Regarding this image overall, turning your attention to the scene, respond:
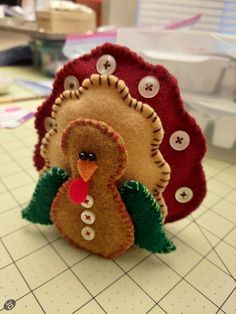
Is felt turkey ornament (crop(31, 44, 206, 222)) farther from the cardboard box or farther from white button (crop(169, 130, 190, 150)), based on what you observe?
the cardboard box

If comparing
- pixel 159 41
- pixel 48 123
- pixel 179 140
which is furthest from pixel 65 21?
pixel 179 140

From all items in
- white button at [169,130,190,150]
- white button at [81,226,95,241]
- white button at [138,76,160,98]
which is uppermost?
white button at [138,76,160,98]

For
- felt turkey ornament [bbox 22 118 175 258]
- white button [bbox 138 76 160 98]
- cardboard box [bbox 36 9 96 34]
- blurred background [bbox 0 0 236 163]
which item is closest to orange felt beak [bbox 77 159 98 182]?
felt turkey ornament [bbox 22 118 175 258]

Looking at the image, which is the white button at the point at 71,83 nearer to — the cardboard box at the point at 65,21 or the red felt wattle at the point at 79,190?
the red felt wattle at the point at 79,190

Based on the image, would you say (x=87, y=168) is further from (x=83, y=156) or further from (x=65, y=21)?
(x=65, y=21)

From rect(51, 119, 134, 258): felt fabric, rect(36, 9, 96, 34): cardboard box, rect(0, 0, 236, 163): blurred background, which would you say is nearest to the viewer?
rect(51, 119, 134, 258): felt fabric

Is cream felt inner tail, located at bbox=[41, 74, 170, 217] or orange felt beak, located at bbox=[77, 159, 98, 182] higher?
cream felt inner tail, located at bbox=[41, 74, 170, 217]

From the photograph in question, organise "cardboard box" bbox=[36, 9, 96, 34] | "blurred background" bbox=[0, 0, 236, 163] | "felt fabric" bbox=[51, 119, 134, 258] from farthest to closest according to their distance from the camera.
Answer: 1. "cardboard box" bbox=[36, 9, 96, 34]
2. "blurred background" bbox=[0, 0, 236, 163]
3. "felt fabric" bbox=[51, 119, 134, 258]

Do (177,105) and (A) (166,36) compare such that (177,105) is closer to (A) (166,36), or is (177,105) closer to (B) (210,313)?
(B) (210,313)

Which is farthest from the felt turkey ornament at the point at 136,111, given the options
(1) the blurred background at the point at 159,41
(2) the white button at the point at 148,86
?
(1) the blurred background at the point at 159,41
